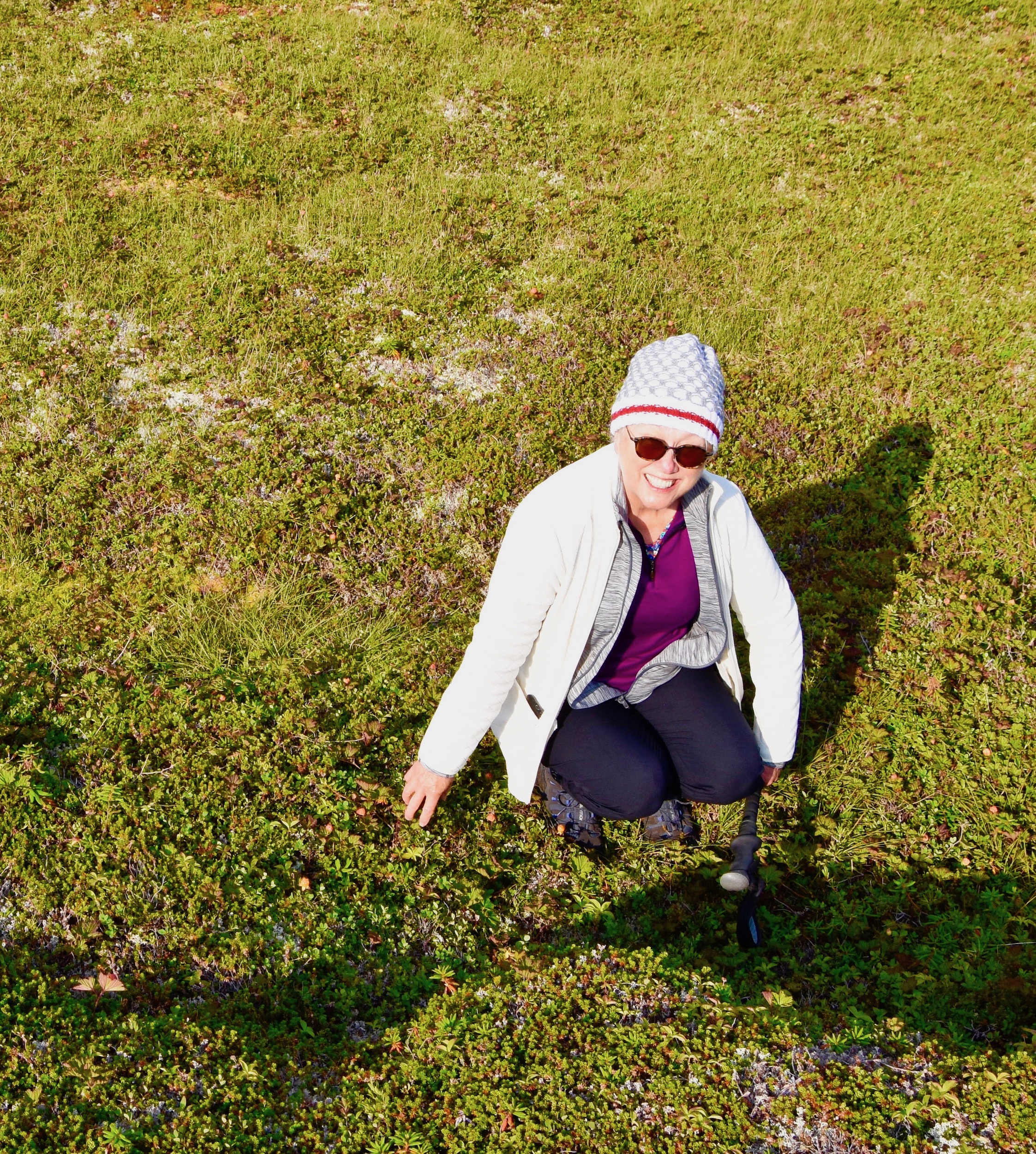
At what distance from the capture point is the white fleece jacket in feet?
12.3

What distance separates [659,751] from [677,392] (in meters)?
1.79

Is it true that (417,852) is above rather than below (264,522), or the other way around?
below

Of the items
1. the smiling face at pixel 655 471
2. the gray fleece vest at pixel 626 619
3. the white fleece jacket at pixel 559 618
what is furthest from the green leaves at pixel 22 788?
the smiling face at pixel 655 471

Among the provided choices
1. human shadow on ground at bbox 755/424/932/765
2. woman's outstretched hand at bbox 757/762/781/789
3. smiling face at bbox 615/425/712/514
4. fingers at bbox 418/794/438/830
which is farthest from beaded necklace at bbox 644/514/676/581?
human shadow on ground at bbox 755/424/932/765

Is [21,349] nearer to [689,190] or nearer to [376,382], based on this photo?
[376,382]

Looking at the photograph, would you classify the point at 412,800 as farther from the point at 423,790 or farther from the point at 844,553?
the point at 844,553

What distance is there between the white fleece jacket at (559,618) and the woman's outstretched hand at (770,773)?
0.36 feet

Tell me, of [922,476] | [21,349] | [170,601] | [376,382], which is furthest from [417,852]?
[21,349]

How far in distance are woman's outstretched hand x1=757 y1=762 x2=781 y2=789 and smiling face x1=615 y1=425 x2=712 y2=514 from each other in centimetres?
149

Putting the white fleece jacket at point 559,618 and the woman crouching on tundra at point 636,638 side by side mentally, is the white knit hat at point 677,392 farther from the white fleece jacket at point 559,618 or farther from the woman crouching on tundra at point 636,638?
the white fleece jacket at point 559,618

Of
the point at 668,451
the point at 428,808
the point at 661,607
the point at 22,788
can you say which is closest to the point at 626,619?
the point at 661,607

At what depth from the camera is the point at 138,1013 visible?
3.54 m

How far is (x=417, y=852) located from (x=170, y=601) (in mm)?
2273

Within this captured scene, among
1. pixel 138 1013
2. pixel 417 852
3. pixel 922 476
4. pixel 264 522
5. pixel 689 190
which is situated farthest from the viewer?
pixel 689 190
